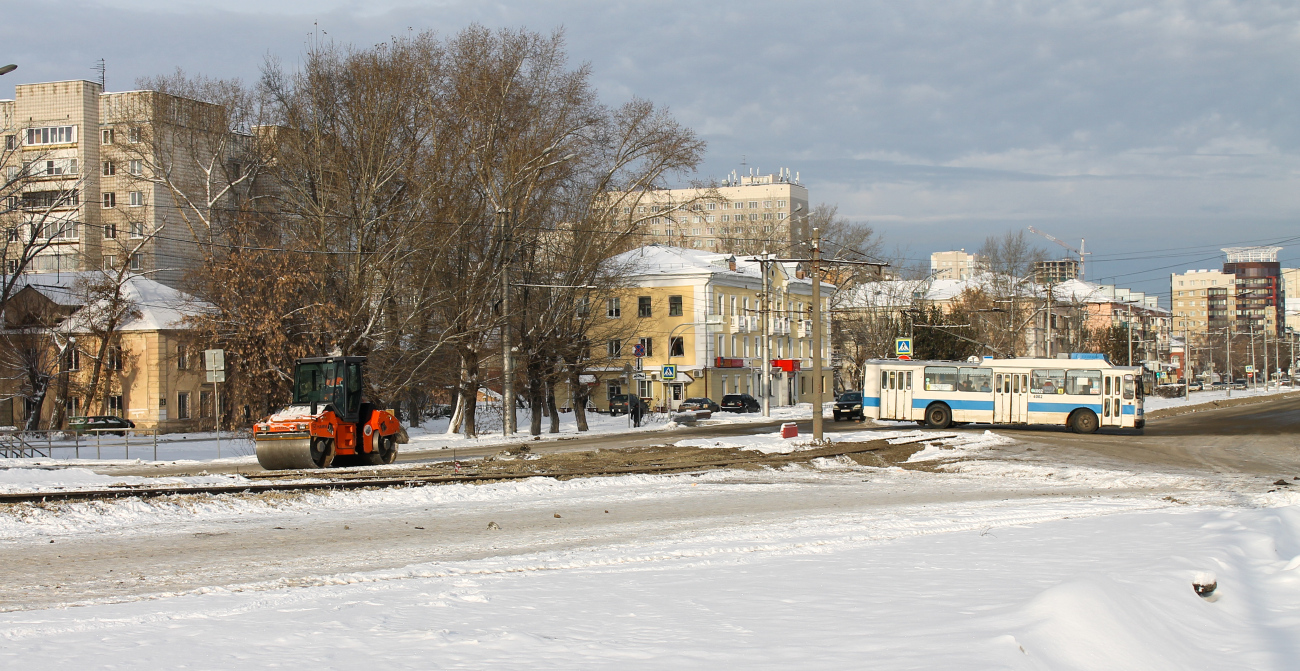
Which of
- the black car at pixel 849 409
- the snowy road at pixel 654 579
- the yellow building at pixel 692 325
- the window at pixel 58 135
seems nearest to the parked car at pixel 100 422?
the yellow building at pixel 692 325

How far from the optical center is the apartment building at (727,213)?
4647 centimetres

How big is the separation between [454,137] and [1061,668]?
3779cm

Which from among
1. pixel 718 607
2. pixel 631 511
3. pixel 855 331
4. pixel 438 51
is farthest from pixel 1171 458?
pixel 855 331

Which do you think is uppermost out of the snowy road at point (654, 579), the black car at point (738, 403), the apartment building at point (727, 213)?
the apartment building at point (727, 213)

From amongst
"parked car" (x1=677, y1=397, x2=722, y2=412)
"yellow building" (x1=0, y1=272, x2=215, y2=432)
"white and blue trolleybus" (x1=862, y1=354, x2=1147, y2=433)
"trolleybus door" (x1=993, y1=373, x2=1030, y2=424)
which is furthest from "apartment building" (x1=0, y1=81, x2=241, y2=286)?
"trolleybus door" (x1=993, y1=373, x2=1030, y2=424)

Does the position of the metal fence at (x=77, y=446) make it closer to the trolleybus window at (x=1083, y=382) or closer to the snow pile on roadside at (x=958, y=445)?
the snow pile on roadside at (x=958, y=445)

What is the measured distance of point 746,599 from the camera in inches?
351

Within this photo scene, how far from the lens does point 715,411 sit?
68562 millimetres

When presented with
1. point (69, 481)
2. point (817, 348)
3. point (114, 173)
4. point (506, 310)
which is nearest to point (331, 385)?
point (69, 481)

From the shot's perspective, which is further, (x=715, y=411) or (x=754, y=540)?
(x=715, y=411)

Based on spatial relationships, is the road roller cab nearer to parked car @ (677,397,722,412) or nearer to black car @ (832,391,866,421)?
black car @ (832,391,866,421)

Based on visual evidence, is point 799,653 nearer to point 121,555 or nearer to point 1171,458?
point 121,555

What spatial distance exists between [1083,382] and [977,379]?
3.97 meters

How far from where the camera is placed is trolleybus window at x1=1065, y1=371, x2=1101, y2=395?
1630 inches
